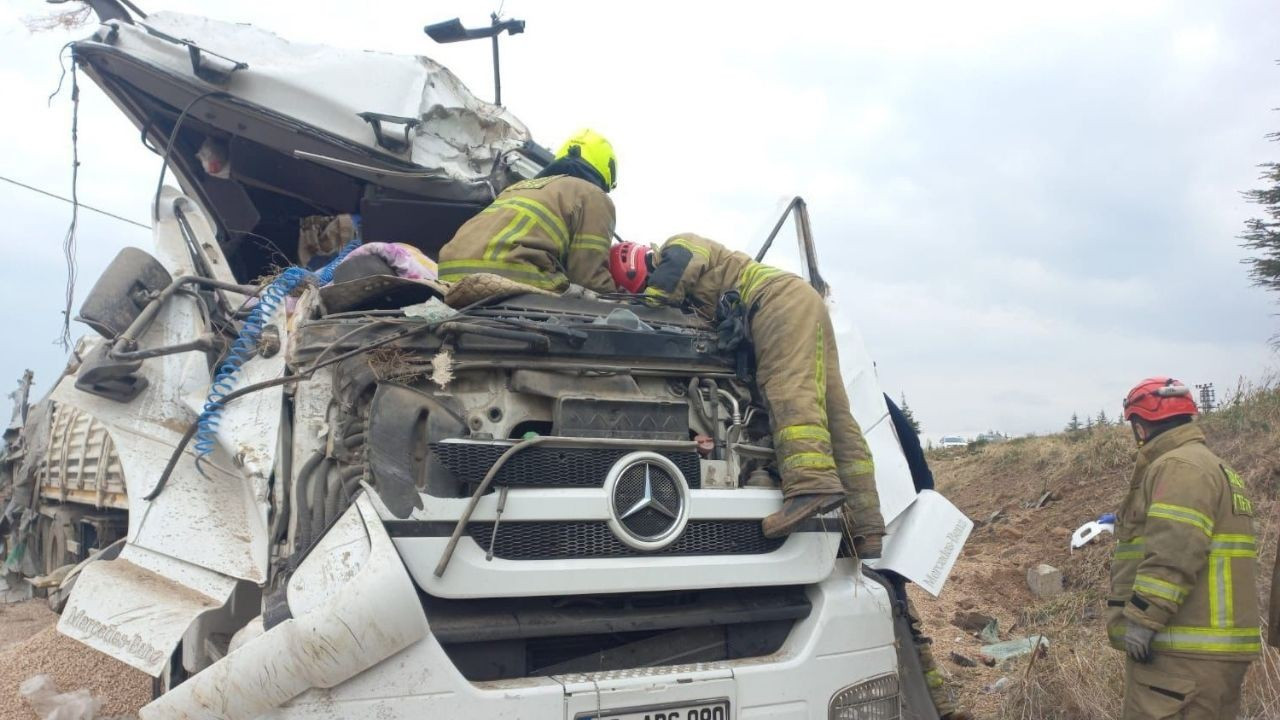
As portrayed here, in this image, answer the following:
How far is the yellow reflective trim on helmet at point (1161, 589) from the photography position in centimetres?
314

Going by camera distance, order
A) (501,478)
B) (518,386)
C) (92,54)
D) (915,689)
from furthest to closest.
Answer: (92,54), (915,689), (518,386), (501,478)

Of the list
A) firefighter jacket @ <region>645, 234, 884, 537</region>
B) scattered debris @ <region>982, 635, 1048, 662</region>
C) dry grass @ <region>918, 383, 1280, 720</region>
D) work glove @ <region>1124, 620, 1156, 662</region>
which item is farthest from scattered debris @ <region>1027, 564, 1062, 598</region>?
firefighter jacket @ <region>645, 234, 884, 537</region>

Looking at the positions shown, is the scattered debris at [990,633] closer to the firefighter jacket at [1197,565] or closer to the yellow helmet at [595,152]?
the firefighter jacket at [1197,565]

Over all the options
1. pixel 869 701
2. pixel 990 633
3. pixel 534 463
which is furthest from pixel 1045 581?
pixel 534 463

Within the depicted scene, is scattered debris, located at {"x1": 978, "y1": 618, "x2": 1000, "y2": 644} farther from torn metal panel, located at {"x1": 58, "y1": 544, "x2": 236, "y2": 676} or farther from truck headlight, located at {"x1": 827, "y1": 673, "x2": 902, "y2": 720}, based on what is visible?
torn metal panel, located at {"x1": 58, "y1": 544, "x2": 236, "y2": 676}

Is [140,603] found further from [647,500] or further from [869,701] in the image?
[869,701]

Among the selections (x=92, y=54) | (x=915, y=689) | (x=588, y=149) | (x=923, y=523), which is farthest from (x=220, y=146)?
(x=915, y=689)

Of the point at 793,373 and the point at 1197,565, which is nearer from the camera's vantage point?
the point at 793,373

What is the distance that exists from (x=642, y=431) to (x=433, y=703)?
3.08 feet

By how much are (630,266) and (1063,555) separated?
16.4 ft

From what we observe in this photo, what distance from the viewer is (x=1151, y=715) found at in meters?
3.27

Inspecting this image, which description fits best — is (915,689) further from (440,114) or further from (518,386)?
(440,114)

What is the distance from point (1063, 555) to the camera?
7.04 metres

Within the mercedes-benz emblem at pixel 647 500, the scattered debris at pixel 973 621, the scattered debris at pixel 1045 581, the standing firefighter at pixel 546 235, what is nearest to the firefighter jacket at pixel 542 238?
the standing firefighter at pixel 546 235
